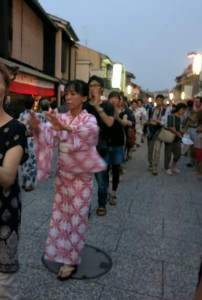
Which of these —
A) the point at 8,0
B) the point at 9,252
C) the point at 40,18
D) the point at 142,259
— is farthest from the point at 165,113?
the point at 40,18

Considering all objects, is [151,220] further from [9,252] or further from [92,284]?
[9,252]

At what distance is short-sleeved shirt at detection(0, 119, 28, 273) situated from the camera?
1743 millimetres

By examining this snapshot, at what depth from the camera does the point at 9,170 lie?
1.69m

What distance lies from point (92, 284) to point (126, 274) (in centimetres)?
37

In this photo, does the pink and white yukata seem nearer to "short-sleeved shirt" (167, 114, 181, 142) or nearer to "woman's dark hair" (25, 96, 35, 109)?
"woman's dark hair" (25, 96, 35, 109)

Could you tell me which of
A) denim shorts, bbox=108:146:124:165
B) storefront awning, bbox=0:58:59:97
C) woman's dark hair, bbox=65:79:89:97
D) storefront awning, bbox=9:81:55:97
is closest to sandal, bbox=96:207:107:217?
denim shorts, bbox=108:146:124:165

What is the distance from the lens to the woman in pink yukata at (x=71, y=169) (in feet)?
8.88


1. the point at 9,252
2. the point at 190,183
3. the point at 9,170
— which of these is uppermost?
the point at 9,170

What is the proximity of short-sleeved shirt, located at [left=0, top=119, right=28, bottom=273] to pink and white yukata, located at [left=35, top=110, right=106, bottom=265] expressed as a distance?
2.68 ft

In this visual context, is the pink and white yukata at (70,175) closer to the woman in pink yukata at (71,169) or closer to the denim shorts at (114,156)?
the woman in pink yukata at (71,169)

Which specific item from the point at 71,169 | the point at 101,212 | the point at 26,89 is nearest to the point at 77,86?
the point at 71,169

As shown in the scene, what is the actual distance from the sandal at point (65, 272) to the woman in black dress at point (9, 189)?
897 millimetres

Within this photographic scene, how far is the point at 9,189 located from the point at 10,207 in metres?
0.11

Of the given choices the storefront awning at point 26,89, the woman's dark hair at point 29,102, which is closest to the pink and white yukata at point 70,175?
the woman's dark hair at point 29,102
